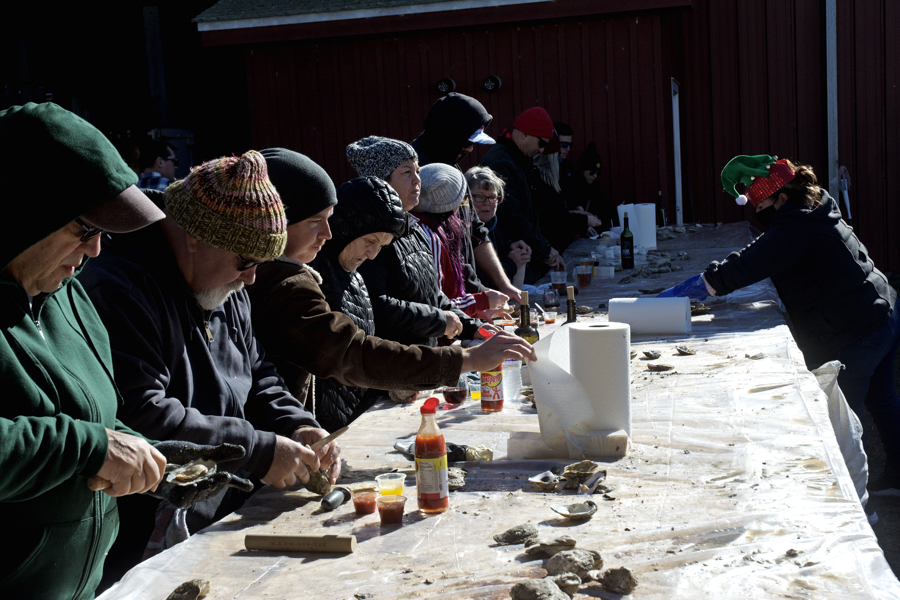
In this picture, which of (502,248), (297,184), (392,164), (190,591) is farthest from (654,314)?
(190,591)

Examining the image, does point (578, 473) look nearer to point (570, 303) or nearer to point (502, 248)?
point (570, 303)

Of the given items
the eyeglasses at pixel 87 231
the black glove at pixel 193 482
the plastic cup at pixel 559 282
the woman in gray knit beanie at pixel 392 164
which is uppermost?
the eyeglasses at pixel 87 231

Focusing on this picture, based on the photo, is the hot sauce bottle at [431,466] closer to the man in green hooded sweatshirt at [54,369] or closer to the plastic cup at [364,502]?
the plastic cup at [364,502]

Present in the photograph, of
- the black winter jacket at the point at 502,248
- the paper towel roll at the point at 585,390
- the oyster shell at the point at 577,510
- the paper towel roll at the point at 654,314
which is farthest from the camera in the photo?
the black winter jacket at the point at 502,248

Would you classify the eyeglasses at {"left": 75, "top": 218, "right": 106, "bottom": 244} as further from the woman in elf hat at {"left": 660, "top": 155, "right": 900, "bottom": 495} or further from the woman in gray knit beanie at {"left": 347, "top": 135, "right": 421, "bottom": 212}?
the woman in elf hat at {"left": 660, "top": 155, "right": 900, "bottom": 495}

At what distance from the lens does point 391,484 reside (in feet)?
6.86

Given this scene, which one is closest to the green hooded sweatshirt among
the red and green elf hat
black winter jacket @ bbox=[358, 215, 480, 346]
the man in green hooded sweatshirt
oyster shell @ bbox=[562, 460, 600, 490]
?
the man in green hooded sweatshirt

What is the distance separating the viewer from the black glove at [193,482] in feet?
5.69

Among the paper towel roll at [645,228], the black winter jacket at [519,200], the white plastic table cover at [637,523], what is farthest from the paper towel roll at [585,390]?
the paper towel roll at [645,228]

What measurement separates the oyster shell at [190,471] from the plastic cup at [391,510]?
413 millimetres

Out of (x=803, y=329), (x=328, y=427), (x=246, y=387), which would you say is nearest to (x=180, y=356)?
(x=246, y=387)

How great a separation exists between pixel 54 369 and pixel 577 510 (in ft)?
3.90

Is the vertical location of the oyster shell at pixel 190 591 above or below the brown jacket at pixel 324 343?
below

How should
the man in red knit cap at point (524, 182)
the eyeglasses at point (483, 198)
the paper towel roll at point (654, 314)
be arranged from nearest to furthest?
the paper towel roll at point (654, 314), the eyeglasses at point (483, 198), the man in red knit cap at point (524, 182)
